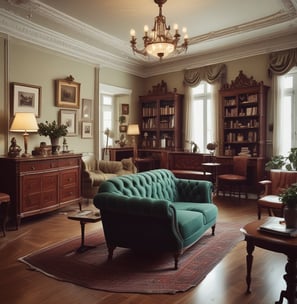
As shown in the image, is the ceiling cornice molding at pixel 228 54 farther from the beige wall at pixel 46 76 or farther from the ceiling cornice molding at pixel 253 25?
the beige wall at pixel 46 76

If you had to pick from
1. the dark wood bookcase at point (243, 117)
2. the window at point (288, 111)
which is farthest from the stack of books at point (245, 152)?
the window at point (288, 111)

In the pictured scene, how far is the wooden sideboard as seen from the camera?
172 inches

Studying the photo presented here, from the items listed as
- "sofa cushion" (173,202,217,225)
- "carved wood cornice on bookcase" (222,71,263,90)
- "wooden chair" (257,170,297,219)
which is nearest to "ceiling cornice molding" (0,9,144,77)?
→ "carved wood cornice on bookcase" (222,71,263,90)

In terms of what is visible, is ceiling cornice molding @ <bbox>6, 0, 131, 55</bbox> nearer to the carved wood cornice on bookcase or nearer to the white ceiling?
the white ceiling

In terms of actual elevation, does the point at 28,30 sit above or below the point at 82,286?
above

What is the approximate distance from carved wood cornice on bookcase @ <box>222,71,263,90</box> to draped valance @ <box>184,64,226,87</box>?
272mm

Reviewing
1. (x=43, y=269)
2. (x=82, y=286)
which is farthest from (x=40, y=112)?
(x=82, y=286)

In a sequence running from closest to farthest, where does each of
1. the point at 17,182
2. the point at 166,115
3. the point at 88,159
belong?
1. the point at 17,182
2. the point at 88,159
3. the point at 166,115

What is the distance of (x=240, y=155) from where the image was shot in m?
6.42

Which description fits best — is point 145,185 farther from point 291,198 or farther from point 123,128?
point 123,128

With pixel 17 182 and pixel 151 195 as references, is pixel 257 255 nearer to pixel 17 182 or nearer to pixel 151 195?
pixel 151 195

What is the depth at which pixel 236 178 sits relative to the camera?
19.6ft

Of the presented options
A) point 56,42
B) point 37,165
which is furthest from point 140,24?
point 37,165

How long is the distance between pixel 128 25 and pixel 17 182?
3.35m
